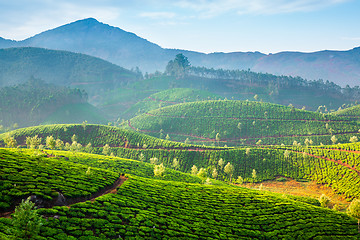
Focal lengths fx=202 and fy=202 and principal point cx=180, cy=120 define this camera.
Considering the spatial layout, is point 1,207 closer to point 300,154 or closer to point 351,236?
point 351,236

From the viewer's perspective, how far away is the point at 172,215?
1766 inches

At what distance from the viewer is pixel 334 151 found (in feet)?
372

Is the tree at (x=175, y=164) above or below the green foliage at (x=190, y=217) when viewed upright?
below

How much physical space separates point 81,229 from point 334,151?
130457 mm

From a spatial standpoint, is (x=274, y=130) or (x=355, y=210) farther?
(x=274, y=130)

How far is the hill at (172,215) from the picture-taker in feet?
115

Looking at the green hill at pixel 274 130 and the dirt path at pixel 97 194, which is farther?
the green hill at pixel 274 130

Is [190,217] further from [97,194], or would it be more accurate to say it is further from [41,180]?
[41,180]

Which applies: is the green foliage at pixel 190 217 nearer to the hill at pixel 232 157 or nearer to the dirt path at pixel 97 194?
the dirt path at pixel 97 194

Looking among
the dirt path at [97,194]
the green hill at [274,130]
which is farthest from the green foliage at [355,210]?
the green hill at [274,130]

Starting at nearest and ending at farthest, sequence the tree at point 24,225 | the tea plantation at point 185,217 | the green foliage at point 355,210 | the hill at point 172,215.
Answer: the tree at point 24,225 → the tea plantation at point 185,217 → the hill at point 172,215 → the green foliage at point 355,210

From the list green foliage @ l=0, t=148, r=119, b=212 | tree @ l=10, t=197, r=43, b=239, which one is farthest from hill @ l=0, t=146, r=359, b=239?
tree @ l=10, t=197, r=43, b=239

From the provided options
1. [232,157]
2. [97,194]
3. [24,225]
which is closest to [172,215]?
[97,194]

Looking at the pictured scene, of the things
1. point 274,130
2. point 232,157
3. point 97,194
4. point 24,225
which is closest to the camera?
point 24,225
